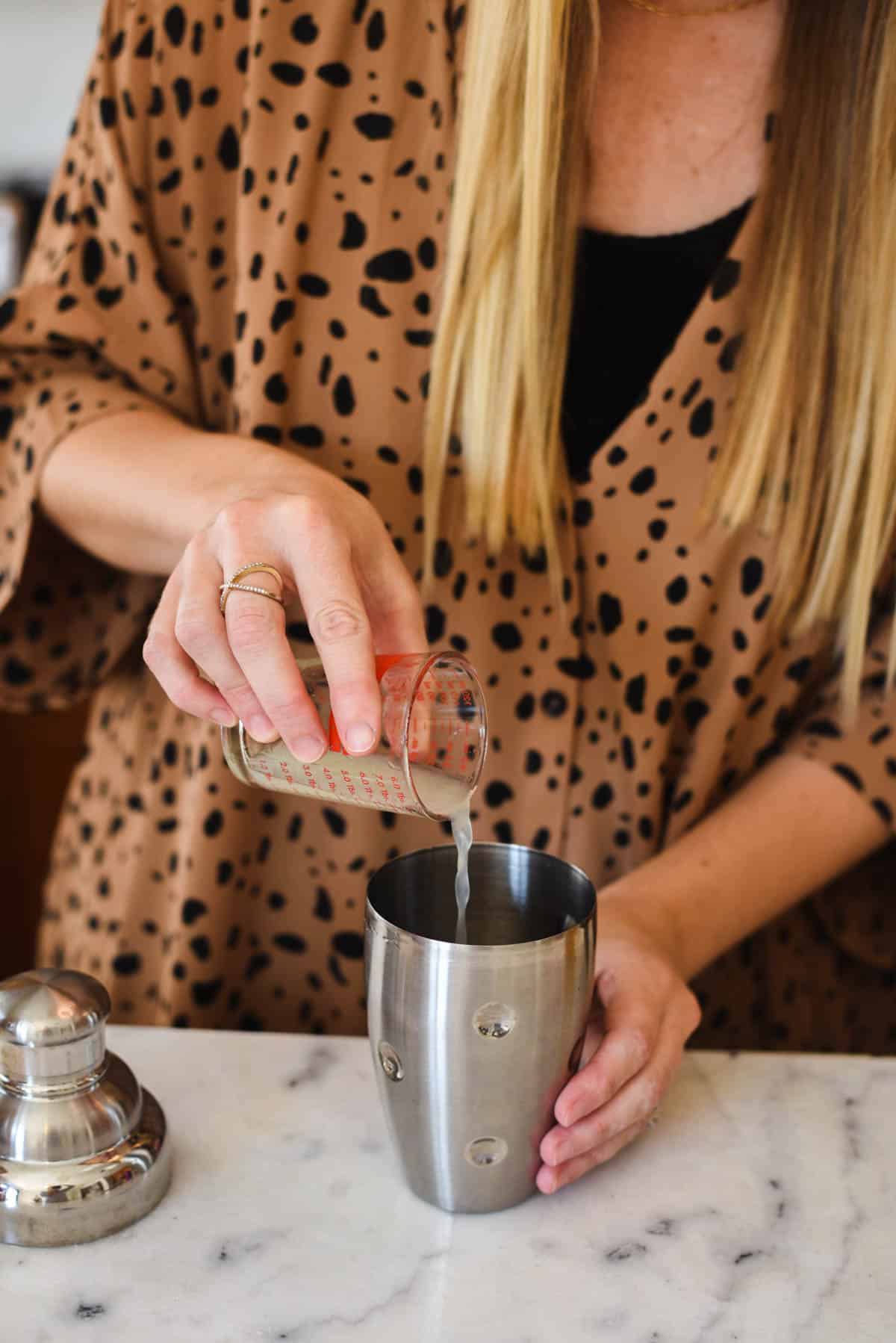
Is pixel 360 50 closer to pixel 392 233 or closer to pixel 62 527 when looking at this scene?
pixel 392 233

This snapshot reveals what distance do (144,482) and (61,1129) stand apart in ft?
1.53

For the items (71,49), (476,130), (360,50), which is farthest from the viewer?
(71,49)

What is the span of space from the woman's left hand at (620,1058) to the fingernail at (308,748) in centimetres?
23

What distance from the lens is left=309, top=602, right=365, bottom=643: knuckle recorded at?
630 millimetres

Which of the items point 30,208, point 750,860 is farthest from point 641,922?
point 30,208

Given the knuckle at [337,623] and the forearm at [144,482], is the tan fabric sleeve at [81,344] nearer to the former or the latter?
the forearm at [144,482]

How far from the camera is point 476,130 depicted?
0.91 metres

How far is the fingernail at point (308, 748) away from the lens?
629mm

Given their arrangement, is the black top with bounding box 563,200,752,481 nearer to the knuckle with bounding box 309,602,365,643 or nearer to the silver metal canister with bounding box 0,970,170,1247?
the knuckle with bounding box 309,602,365,643

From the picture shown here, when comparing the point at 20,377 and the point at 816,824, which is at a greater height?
the point at 20,377

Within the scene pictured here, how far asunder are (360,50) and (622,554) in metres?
0.47

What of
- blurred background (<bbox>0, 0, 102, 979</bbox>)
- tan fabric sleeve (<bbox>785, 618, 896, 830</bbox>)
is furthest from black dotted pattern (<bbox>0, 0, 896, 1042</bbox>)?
blurred background (<bbox>0, 0, 102, 979</bbox>)

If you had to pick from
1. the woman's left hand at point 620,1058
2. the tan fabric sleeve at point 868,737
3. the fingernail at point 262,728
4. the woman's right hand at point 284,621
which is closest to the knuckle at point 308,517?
the woman's right hand at point 284,621

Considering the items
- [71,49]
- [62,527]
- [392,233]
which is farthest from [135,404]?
[71,49]
